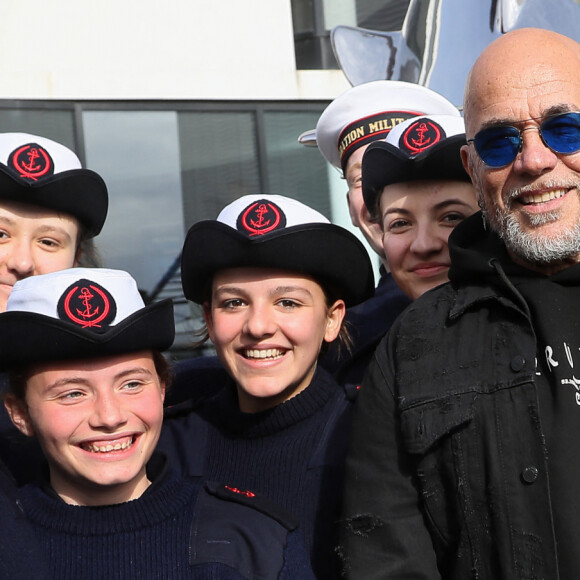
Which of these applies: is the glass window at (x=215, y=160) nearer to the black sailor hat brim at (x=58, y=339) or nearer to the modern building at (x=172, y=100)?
the modern building at (x=172, y=100)

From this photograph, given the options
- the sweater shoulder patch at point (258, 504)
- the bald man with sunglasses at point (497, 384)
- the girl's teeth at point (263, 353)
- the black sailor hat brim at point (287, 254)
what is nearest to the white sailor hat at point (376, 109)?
the black sailor hat brim at point (287, 254)

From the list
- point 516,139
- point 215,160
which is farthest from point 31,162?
point 215,160

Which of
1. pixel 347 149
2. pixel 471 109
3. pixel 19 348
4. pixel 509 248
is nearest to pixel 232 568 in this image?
pixel 19 348

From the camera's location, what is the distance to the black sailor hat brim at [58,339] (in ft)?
8.66

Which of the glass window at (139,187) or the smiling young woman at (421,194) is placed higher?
the glass window at (139,187)

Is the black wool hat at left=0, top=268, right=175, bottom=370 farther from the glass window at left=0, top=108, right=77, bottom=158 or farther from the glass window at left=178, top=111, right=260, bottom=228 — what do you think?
the glass window at left=178, top=111, right=260, bottom=228

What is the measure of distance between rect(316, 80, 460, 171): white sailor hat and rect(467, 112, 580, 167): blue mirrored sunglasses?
4.58 ft

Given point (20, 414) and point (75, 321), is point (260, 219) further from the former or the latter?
point (20, 414)

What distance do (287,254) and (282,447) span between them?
1.94ft

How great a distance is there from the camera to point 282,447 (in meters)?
3.11

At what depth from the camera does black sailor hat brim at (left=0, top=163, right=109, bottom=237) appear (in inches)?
129

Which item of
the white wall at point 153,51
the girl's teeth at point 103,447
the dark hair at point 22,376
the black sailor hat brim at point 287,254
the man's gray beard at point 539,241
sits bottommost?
the girl's teeth at point 103,447

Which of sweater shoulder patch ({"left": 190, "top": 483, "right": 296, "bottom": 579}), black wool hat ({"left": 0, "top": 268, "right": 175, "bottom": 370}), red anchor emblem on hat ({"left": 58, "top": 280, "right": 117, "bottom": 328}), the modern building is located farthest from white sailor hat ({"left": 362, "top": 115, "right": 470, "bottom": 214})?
the modern building

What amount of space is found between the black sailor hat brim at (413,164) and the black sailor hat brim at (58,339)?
3.15 feet
